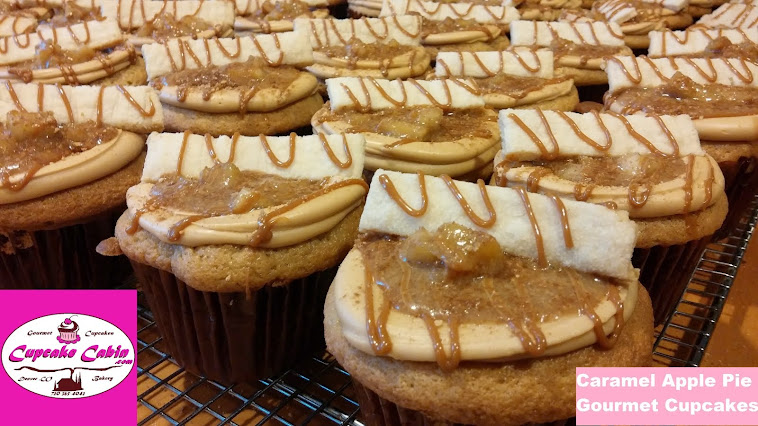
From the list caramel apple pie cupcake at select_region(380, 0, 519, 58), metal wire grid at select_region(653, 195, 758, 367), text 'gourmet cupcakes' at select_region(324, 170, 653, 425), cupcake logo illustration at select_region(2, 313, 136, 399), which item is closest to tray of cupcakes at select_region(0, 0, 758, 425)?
text 'gourmet cupcakes' at select_region(324, 170, 653, 425)

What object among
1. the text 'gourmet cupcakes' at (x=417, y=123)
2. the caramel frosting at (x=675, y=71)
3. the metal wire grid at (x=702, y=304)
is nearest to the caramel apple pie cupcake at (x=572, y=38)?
the caramel frosting at (x=675, y=71)

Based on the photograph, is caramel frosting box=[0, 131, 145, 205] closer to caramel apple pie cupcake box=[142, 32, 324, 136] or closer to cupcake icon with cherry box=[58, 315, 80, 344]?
caramel apple pie cupcake box=[142, 32, 324, 136]

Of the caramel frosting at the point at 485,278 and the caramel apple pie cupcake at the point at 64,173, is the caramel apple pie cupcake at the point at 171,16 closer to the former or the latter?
the caramel apple pie cupcake at the point at 64,173

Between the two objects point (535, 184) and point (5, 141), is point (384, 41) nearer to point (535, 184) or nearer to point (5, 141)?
point (535, 184)

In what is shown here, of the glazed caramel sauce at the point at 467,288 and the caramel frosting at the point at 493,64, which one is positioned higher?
the caramel frosting at the point at 493,64

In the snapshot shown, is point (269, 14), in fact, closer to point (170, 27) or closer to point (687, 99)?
point (170, 27)
